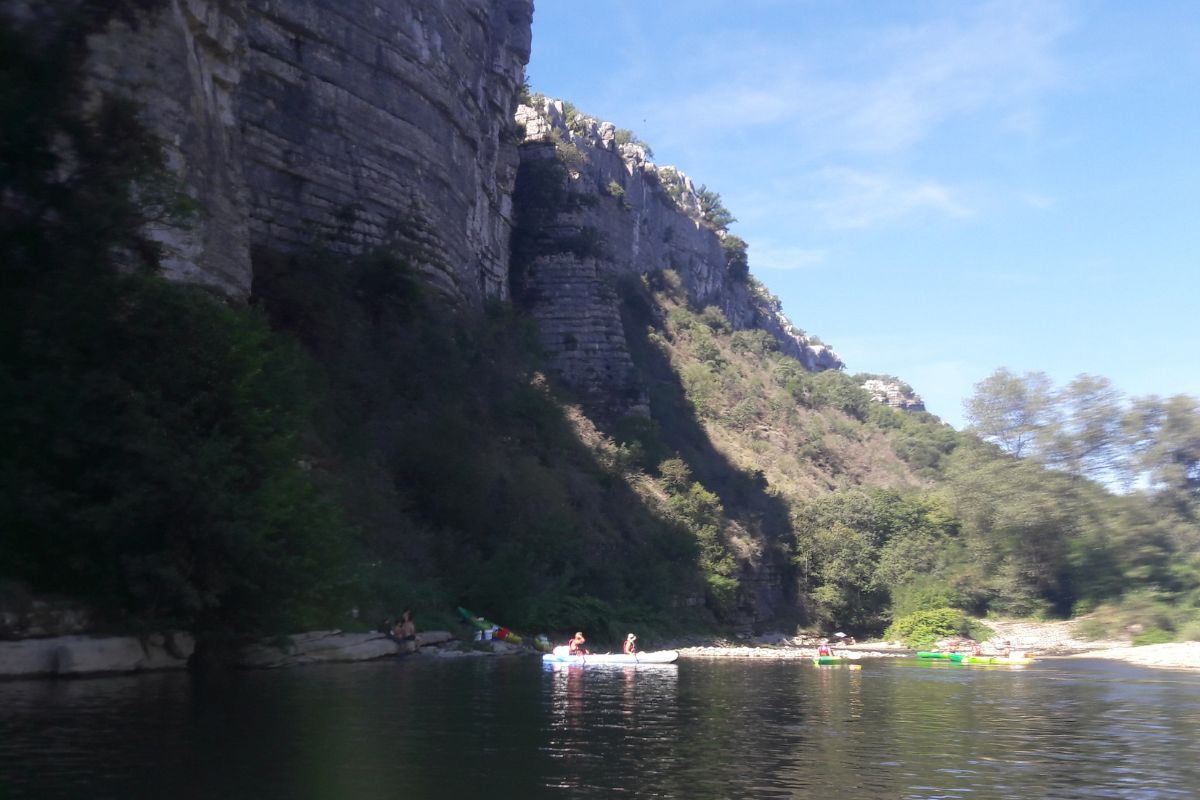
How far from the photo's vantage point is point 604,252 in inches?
2454

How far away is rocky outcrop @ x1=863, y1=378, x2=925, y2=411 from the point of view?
11125cm

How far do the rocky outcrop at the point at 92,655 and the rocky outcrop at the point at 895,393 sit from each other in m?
97.9

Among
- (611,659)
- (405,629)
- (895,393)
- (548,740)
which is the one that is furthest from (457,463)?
(895,393)

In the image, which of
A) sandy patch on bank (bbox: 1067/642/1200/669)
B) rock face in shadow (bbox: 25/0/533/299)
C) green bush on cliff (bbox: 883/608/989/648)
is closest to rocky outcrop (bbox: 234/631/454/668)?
rock face in shadow (bbox: 25/0/533/299)

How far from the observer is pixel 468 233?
144ft

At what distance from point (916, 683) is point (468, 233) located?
88.0ft

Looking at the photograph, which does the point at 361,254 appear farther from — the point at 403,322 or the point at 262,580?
the point at 262,580

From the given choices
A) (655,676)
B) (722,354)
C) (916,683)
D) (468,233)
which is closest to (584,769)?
(655,676)

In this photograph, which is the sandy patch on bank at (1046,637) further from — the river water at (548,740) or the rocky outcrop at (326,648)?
the rocky outcrop at (326,648)

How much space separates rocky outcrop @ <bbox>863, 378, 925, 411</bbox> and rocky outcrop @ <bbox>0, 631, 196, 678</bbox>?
9792 centimetres

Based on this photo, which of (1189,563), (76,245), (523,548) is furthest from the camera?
(1189,563)

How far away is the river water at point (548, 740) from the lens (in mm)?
9312

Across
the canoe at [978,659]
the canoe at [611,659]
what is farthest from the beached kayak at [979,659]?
the canoe at [611,659]

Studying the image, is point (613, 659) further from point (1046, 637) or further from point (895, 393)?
point (895, 393)
